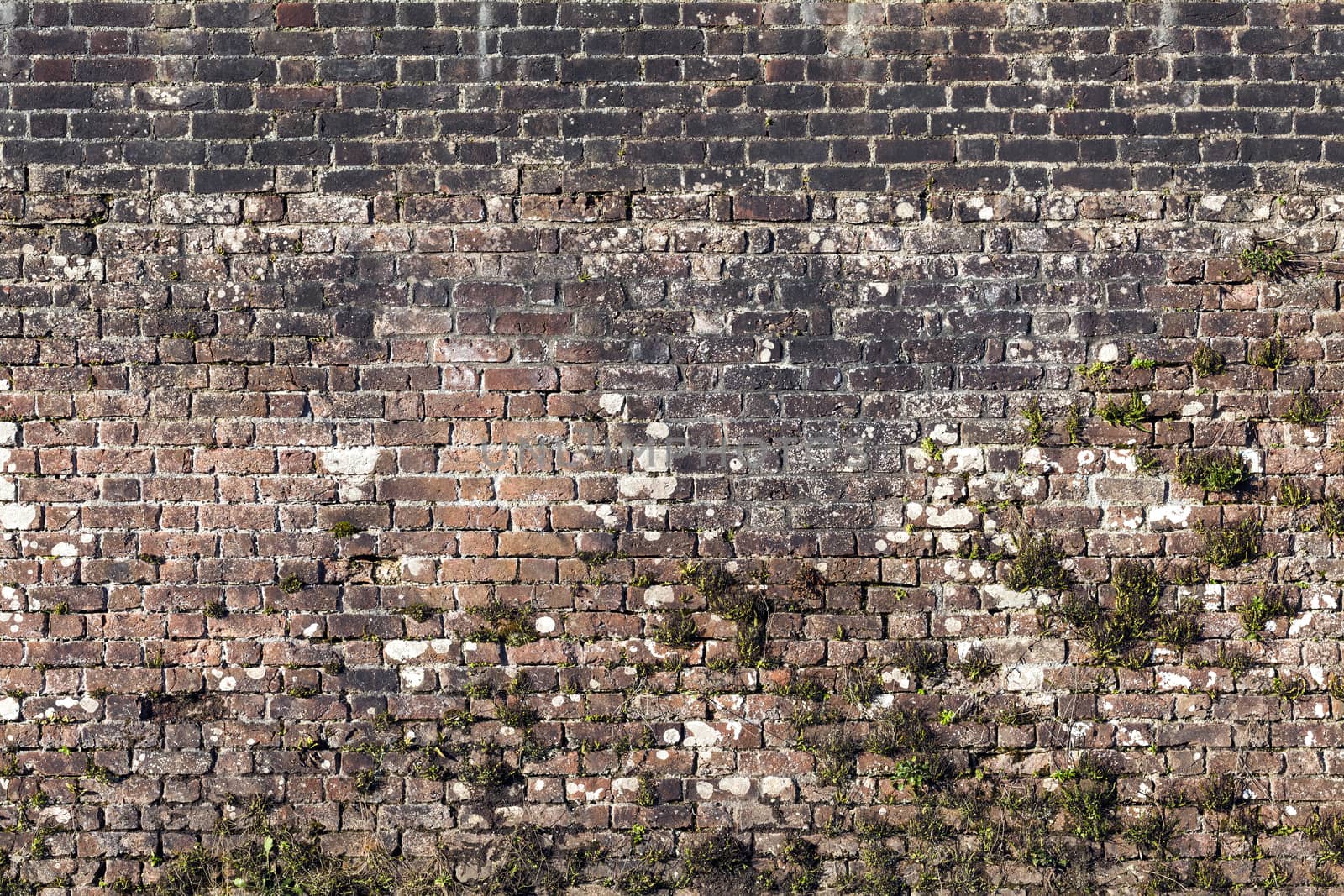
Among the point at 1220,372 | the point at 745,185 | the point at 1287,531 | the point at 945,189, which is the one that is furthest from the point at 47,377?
the point at 1287,531

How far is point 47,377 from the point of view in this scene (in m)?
3.27

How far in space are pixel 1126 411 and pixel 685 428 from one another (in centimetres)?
159

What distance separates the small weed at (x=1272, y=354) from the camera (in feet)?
10.7

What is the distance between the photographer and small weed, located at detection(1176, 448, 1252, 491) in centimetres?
324

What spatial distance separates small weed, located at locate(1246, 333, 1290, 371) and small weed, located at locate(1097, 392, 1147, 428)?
1.44ft


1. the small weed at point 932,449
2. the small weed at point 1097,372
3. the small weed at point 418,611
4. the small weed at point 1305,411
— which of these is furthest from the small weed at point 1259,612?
the small weed at point 418,611

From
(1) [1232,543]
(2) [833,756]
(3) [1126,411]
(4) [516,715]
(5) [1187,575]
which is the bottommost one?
Result: (2) [833,756]

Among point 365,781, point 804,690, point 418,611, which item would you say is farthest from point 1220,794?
point 365,781

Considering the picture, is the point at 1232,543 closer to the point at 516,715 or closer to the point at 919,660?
the point at 919,660

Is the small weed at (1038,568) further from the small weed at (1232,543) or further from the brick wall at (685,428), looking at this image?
the small weed at (1232,543)

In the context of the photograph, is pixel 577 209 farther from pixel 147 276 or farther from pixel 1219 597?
pixel 1219 597

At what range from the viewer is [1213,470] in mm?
3246

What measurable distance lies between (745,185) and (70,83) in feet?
8.05

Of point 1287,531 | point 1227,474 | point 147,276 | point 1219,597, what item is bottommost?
point 1219,597
